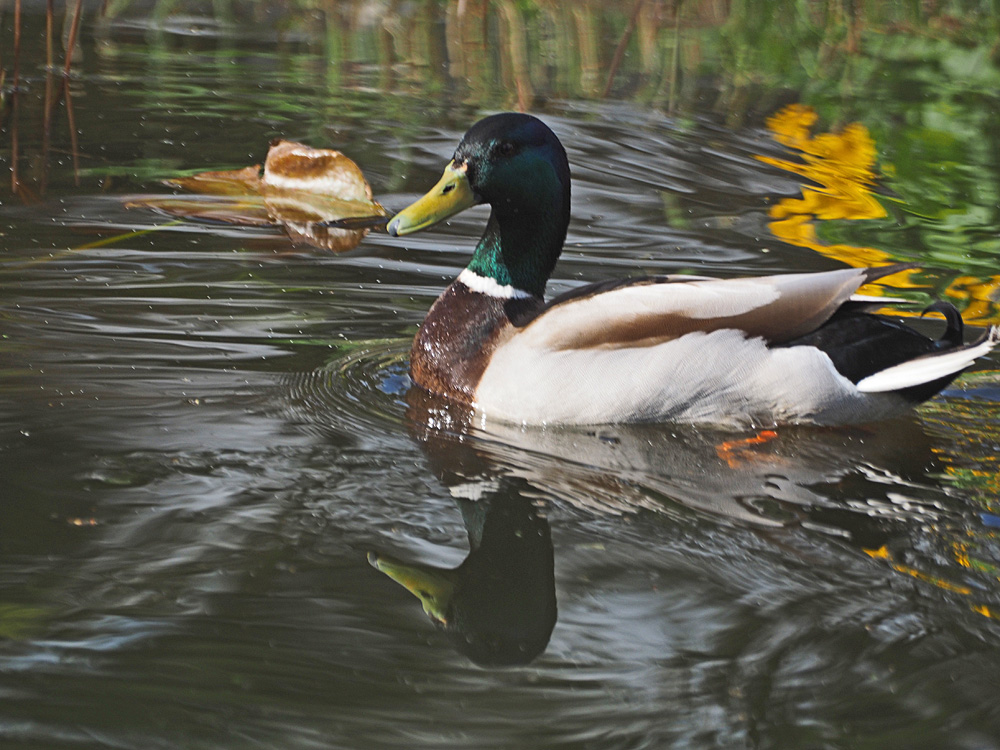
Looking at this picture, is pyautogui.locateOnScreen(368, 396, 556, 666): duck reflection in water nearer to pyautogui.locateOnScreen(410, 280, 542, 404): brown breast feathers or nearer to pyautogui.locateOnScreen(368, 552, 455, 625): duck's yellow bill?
pyautogui.locateOnScreen(368, 552, 455, 625): duck's yellow bill

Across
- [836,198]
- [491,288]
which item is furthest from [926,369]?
[836,198]

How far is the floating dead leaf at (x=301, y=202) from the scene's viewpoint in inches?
250

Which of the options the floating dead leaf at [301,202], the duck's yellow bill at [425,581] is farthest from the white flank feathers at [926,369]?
the floating dead leaf at [301,202]

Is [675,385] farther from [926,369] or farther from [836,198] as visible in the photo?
[836,198]

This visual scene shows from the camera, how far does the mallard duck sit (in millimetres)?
4363

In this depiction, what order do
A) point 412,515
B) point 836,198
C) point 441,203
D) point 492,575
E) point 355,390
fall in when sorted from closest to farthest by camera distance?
point 492,575 < point 412,515 < point 355,390 < point 441,203 < point 836,198

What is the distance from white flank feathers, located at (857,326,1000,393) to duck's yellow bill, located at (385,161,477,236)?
1556mm

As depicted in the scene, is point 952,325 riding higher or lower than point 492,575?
higher

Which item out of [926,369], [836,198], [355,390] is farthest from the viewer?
[836,198]

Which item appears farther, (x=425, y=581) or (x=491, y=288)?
(x=491, y=288)

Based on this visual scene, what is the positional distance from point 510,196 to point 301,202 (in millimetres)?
1955

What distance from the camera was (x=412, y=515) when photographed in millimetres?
3656

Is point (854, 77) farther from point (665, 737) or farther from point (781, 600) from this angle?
point (665, 737)

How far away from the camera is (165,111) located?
329 inches
